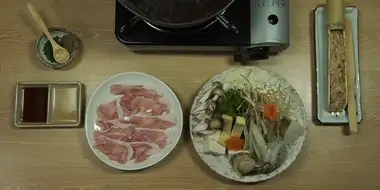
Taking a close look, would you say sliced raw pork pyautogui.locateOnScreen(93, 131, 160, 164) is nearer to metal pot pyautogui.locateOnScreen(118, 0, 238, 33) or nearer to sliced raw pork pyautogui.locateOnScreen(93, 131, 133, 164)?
sliced raw pork pyautogui.locateOnScreen(93, 131, 133, 164)

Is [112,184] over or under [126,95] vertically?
under

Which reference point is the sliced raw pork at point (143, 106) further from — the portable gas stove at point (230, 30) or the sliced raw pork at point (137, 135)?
the portable gas stove at point (230, 30)

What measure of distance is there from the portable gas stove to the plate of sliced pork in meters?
0.12

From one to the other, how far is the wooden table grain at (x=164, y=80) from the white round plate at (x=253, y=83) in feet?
0.18

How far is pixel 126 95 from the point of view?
138 cm

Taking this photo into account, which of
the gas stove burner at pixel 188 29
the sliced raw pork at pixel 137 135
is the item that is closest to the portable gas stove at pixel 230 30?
the gas stove burner at pixel 188 29

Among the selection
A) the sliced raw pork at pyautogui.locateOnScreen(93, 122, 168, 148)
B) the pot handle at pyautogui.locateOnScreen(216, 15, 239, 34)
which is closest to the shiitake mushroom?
the sliced raw pork at pyautogui.locateOnScreen(93, 122, 168, 148)

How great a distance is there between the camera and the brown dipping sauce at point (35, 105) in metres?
1.36

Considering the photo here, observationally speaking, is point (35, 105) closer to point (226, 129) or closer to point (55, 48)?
point (55, 48)

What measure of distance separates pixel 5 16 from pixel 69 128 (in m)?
0.37

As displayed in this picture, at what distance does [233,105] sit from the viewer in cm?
134

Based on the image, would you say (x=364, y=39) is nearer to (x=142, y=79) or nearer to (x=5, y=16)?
(x=142, y=79)

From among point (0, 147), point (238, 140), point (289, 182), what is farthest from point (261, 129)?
point (0, 147)

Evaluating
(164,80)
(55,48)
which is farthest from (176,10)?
(55,48)
